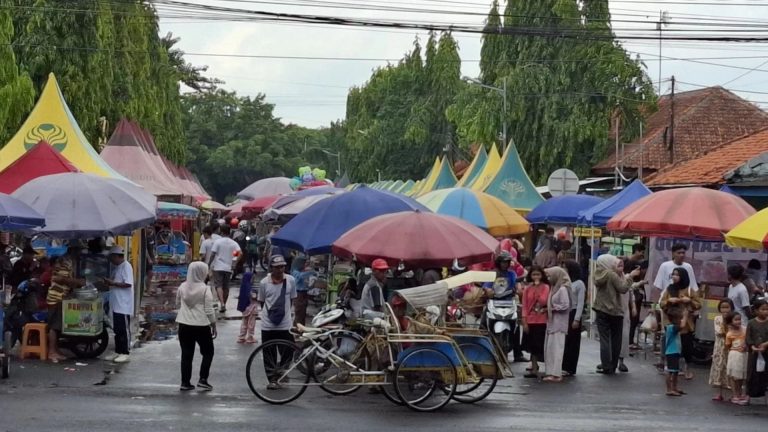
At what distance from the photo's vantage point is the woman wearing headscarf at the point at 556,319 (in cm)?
1552

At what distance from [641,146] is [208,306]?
27.7 meters

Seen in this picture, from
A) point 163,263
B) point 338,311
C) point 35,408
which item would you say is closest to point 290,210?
point 163,263

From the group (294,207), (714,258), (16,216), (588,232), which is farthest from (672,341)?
(294,207)

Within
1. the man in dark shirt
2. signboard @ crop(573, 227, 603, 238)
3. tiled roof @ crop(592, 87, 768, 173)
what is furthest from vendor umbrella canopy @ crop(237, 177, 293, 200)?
the man in dark shirt

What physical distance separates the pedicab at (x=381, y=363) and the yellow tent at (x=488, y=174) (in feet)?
53.8

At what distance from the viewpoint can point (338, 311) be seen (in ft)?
45.6

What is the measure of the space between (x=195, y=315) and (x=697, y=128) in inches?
1247

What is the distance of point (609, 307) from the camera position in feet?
53.0

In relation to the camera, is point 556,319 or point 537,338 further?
point 537,338

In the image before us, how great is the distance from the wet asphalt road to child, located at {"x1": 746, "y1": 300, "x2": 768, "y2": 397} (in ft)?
0.83

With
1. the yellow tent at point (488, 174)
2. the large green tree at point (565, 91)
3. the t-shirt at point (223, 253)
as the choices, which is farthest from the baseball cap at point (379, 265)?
the large green tree at point (565, 91)

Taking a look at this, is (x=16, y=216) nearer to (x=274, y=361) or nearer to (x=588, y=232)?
(x=274, y=361)

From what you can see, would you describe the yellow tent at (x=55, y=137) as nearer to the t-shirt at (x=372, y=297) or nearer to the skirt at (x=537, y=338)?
the t-shirt at (x=372, y=297)

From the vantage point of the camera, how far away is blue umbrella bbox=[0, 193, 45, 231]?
14879 mm
